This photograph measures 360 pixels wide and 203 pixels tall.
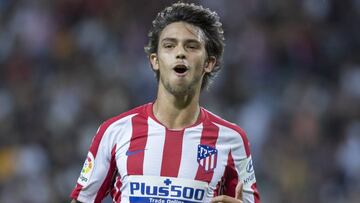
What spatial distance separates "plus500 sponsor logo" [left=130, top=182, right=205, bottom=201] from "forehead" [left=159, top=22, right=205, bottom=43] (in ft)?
2.41

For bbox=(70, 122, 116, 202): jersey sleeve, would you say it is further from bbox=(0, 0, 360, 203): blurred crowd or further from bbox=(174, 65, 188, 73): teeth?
bbox=(0, 0, 360, 203): blurred crowd

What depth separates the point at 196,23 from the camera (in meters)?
5.30

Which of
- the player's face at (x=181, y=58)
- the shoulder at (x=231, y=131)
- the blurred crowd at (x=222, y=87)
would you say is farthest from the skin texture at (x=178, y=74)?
the blurred crowd at (x=222, y=87)

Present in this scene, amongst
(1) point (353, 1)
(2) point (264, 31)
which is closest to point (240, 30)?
(2) point (264, 31)

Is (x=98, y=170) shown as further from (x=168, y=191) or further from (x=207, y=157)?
(x=207, y=157)

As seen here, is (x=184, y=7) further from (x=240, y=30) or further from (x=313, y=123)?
(x=240, y=30)

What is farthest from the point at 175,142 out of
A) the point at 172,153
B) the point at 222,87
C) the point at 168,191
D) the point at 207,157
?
the point at 222,87

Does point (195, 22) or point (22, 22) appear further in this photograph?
point (22, 22)

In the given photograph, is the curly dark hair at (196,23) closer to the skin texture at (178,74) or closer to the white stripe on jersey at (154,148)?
the skin texture at (178,74)

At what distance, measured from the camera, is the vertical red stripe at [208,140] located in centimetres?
512

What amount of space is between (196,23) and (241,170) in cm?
77

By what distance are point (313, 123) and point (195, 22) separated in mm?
6029

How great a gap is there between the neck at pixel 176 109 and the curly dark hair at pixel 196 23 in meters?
0.18

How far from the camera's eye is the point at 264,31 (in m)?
12.6
